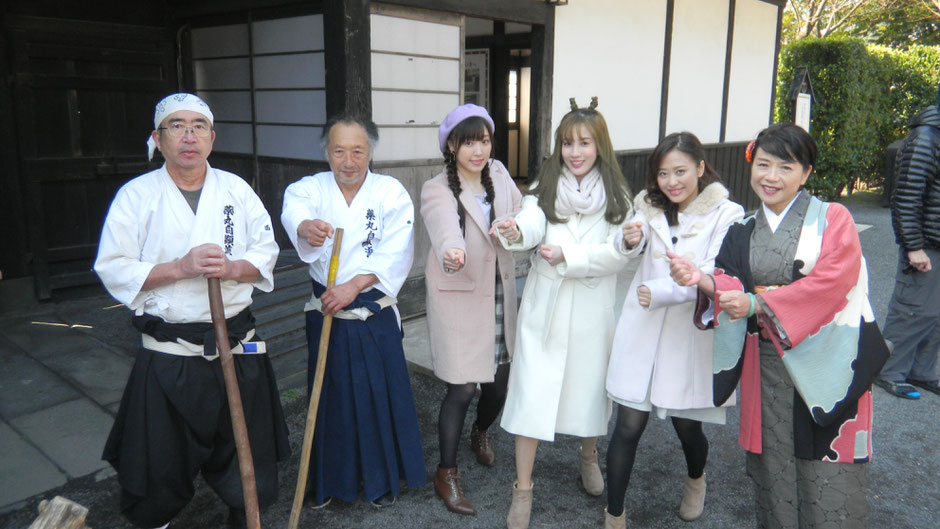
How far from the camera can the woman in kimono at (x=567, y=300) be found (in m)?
2.87

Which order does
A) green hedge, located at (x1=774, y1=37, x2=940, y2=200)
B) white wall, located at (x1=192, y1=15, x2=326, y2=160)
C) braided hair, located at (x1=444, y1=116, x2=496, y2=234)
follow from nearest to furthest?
braided hair, located at (x1=444, y1=116, x2=496, y2=234), white wall, located at (x1=192, y1=15, x2=326, y2=160), green hedge, located at (x1=774, y1=37, x2=940, y2=200)

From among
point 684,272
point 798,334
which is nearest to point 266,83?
point 684,272

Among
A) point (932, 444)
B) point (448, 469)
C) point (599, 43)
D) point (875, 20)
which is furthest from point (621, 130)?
point (875, 20)

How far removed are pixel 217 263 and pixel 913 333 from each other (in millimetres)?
4280

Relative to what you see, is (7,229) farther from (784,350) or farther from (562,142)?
(784,350)

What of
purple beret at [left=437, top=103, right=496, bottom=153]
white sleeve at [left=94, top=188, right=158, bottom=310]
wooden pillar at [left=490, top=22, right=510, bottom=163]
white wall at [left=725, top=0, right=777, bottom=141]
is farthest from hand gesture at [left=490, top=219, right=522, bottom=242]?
white wall at [left=725, top=0, right=777, bottom=141]

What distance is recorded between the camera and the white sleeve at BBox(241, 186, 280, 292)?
8.88 feet

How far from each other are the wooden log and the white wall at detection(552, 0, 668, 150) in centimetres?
593

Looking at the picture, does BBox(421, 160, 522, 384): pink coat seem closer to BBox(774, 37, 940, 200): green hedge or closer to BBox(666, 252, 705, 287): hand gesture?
BBox(666, 252, 705, 287): hand gesture

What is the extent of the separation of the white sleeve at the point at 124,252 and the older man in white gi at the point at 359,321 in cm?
59

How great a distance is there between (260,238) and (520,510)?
1.61 m

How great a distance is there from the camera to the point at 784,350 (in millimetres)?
2408

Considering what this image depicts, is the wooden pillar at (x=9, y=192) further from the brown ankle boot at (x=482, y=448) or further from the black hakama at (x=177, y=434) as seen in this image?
the brown ankle boot at (x=482, y=448)

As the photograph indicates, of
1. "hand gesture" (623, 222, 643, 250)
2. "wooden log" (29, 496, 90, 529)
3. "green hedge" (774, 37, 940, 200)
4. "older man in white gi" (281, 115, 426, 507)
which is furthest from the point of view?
"green hedge" (774, 37, 940, 200)
